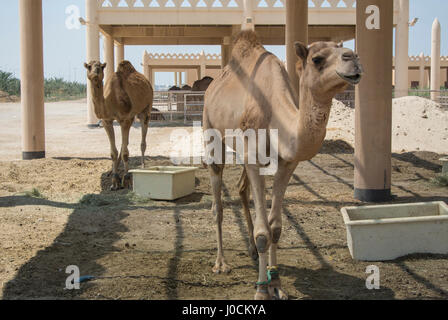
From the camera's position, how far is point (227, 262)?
16.1 feet

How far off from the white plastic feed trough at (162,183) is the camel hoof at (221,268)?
3.26 meters

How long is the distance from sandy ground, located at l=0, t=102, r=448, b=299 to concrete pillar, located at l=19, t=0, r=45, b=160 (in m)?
1.61

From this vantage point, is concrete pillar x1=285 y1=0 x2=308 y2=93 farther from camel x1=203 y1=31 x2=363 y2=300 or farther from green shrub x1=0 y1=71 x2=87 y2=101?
green shrub x1=0 y1=71 x2=87 y2=101

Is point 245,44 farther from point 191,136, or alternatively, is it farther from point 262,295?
point 191,136

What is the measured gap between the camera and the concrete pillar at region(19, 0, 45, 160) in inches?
475

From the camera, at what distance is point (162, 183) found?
26.0 feet

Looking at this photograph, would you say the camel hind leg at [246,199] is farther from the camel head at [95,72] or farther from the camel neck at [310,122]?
the camel head at [95,72]

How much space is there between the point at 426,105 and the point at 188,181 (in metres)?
11.5

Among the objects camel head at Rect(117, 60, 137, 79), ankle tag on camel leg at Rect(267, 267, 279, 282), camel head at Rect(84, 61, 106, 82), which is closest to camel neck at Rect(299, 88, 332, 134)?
ankle tag on camel leg at Rect(267, 267, 279, 282)

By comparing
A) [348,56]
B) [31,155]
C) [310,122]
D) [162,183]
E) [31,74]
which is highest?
[31,74]

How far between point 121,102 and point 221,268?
5.43 meters

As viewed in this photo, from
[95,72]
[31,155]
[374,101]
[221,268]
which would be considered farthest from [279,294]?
[31,155]

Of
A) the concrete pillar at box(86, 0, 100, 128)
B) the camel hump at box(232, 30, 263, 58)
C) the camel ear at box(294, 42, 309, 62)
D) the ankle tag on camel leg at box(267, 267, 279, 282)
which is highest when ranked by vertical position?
the concrete pillar at box(86, 0, 100, 128)

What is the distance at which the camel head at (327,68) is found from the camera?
300 cm
